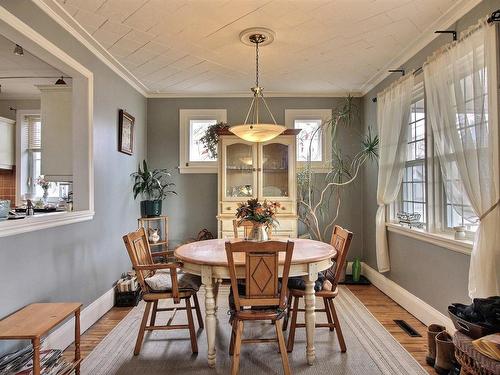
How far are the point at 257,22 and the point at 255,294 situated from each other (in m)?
2.02

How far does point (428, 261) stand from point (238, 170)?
7.73ft

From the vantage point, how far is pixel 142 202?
4.21 m

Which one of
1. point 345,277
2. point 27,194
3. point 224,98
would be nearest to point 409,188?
point 345,277

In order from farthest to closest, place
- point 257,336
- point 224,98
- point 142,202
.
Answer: point 224,98, point 142,202, point 257,336

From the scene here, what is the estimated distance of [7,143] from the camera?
4.62 meters

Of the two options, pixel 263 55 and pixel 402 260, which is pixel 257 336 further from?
pixel 263 55

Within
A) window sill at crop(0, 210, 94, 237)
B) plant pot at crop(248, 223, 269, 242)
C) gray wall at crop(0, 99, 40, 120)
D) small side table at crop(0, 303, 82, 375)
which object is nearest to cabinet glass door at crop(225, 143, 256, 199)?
plant pot at crop(248, 223, 269, 242)

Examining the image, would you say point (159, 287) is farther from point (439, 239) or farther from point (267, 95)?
point (267, 95)

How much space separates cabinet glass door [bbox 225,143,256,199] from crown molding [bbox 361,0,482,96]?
1.76 meters

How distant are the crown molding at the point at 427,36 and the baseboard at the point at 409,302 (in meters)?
2.27

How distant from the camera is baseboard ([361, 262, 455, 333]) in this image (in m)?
2.58

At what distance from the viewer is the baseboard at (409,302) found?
258 cm

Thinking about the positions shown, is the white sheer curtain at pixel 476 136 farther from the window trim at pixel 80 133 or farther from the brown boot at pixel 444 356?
the window trim at pixel 80 133

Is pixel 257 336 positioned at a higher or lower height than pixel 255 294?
lower
